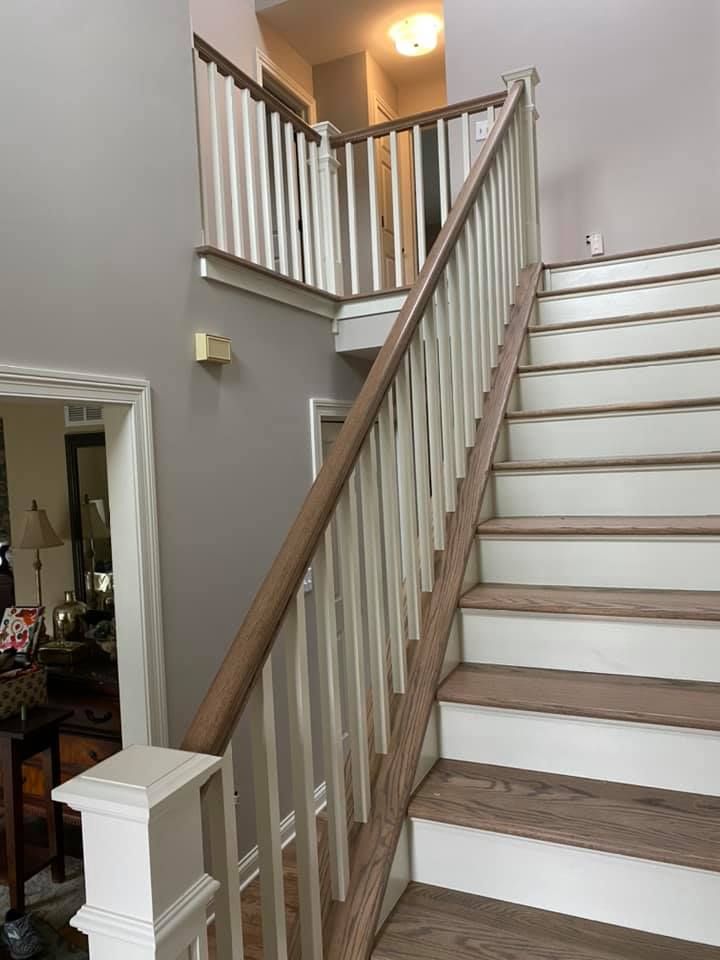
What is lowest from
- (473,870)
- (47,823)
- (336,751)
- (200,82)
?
(47,823)

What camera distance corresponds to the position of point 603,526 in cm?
204

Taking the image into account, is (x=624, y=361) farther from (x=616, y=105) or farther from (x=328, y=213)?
(x=616, y=105)

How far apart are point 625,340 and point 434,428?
3.78 ft

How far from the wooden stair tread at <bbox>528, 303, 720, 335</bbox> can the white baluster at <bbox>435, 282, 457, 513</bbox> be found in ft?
2.78

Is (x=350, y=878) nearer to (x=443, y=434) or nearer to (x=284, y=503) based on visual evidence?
(x=443, y=434)

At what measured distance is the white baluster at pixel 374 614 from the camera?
1.63 meters

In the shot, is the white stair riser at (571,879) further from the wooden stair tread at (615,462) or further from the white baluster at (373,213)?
the white baluster at (373,213)

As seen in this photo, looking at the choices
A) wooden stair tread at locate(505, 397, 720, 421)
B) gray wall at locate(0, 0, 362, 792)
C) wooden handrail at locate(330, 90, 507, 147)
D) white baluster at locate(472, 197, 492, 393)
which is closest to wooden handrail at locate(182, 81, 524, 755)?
white baluster at locate(472, 197, 492, 393)

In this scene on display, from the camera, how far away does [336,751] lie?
4.62 ft

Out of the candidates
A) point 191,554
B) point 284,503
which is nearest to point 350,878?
point 191,554

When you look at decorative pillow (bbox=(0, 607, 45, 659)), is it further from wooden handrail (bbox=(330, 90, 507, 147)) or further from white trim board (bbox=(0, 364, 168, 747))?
wooden handrail (bbox=(330, 90, 507, 147))

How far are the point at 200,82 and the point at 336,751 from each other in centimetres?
376

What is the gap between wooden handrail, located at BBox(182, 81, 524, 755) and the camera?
3.44 feet

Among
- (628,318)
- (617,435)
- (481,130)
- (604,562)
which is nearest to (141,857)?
(604,562)
